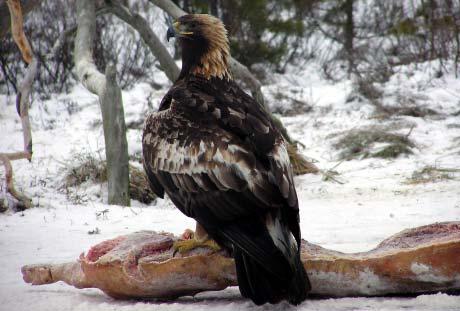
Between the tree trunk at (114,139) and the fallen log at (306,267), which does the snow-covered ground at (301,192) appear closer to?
the fallen log at (306,267)

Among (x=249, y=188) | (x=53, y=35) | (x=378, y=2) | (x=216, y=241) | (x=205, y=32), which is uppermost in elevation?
(x=378, y=2)

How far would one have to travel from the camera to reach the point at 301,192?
6914 millimetres

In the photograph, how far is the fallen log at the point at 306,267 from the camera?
8.21 feet

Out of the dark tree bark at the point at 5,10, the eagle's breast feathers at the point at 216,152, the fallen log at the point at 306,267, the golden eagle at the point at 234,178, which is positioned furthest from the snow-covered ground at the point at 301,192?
the dark tree bark at the point at 5,10

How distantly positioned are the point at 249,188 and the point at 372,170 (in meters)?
5.15

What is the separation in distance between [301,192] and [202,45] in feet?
11.5

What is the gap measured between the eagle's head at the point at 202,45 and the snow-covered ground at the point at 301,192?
1.39 metres

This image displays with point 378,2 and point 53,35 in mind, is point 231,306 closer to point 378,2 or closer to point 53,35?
point 53,35

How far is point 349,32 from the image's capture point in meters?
16.6

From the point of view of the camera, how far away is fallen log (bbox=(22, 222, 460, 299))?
250 centimetres

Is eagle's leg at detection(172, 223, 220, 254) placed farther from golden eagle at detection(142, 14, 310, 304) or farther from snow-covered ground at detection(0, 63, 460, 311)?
snow-covered ground at detection(0, 63, 460, 311)

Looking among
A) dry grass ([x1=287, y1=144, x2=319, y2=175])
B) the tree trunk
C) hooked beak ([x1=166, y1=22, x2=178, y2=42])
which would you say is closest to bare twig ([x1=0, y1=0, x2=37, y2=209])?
the tree trunk

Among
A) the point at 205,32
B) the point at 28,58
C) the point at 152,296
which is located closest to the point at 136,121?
the point at 28,58

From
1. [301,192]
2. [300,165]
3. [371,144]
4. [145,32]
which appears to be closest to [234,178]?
[301,192]
